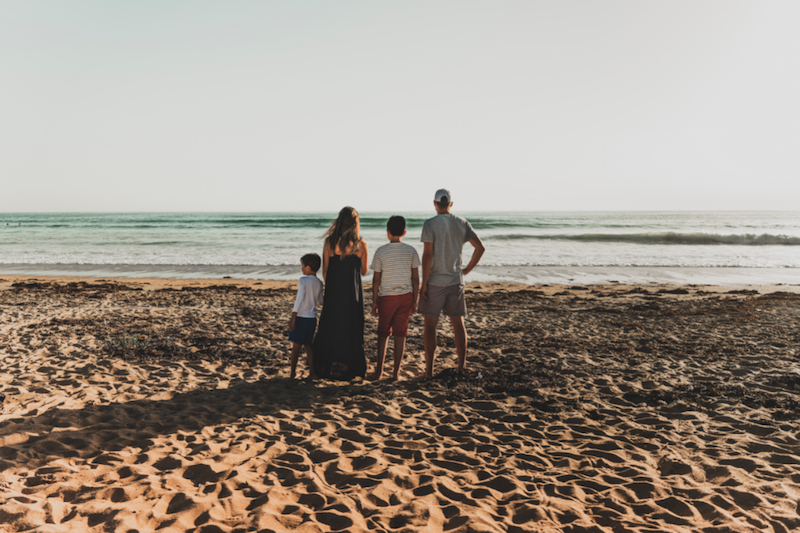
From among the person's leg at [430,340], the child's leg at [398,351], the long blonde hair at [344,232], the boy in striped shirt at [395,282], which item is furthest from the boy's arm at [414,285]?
the long blonde hair at [344,232]

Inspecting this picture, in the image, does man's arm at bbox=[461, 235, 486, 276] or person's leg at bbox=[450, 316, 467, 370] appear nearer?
man's arm at bbox=[461, 235, 486, 276]

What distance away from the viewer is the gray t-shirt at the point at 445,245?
467cm

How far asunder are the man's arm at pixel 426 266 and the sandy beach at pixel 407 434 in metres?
0.98

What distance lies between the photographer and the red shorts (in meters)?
4.66

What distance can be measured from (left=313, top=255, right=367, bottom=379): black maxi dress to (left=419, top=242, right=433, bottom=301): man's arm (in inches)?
25.4

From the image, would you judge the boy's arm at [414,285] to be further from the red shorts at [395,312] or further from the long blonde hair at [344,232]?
the long blonde hair at [344,232]

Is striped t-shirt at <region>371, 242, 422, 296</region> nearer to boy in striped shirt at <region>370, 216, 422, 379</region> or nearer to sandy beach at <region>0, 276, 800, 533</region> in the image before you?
boy in striped shirt at <region>370, 216, 422, 379</region>

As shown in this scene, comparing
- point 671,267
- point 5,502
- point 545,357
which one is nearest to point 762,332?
point 545,357

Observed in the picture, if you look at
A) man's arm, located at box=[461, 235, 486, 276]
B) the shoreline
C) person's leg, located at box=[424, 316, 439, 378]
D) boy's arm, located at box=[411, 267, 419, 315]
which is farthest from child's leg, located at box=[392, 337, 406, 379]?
the shoreline

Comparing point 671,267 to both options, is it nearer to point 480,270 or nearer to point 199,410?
point 480,270

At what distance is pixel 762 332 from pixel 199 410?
7984 millimetres

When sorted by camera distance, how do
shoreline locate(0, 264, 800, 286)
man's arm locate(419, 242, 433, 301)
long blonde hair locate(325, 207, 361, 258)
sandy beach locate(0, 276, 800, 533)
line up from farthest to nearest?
shoreline locate(0, 264, 800, 286)
man's arm locate(419, 242, 433, 301)
long blonde hair locate(325, 207, 361, 258)
sandy beach locate(0, 276, 800, 533)

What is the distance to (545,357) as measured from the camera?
6020 mm

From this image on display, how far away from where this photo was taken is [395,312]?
470 centimetres
